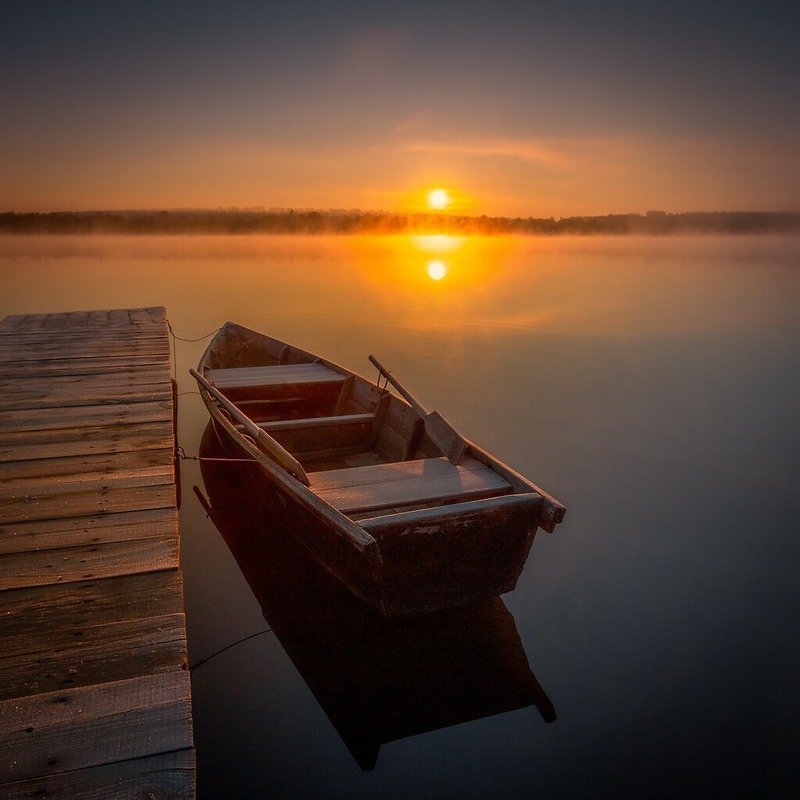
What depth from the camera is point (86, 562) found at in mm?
3721

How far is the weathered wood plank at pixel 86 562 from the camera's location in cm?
356

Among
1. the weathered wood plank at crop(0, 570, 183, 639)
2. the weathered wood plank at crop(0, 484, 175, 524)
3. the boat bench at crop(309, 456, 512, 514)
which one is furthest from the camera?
the boat bench at crop(309, 456, 512, 514)

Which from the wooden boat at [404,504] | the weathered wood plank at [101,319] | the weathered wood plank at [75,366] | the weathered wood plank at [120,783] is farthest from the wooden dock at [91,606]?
the weathered wood plank at [101,319]

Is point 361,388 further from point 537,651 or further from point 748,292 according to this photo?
point 748,292

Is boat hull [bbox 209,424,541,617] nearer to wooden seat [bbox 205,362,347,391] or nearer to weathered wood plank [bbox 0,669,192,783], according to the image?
weathered wood plank [bbox 0,669,192,783]

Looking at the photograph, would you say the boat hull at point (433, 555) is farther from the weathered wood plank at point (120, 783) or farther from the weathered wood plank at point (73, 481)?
the weathered wood plank at point (120, 783)

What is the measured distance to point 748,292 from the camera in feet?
106

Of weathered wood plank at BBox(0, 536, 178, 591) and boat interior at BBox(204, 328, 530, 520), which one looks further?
boat interior at BBox(204, 328, 530, 520)

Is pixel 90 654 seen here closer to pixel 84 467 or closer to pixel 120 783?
pixel 120 783

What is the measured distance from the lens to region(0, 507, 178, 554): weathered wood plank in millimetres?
3912

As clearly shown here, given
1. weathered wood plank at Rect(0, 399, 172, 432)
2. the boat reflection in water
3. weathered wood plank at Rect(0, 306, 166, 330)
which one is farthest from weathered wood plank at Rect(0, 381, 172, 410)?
weathered wood plank at Rect(0, 306, 166, 330)

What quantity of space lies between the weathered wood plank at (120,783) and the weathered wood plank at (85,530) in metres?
1.80

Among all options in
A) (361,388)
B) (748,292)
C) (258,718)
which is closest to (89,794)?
(258,718)

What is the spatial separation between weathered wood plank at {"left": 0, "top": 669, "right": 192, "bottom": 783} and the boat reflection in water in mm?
2327
